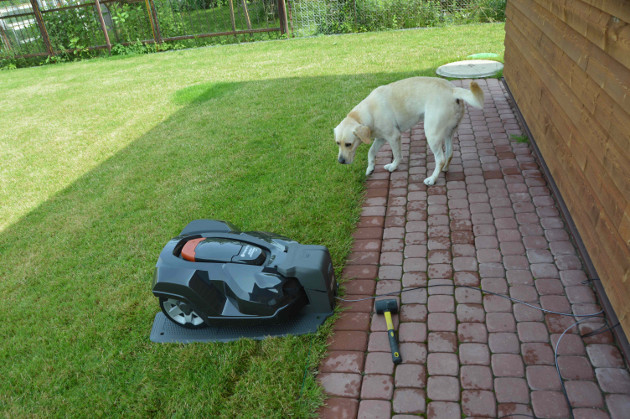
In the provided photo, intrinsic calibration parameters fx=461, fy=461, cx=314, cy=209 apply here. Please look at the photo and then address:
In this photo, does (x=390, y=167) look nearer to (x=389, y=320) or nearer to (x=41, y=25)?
(x=389, y=320)

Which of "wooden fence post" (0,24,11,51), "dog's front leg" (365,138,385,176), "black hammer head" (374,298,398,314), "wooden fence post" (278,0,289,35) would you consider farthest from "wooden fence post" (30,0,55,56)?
"black hammer head" (374,298,398,314)

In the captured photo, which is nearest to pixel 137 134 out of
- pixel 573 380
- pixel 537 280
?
pixel 537 280

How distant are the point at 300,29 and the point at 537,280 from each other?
41.7ft

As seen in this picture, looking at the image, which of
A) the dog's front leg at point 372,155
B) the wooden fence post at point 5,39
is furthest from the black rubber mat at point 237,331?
the wooden fence post at point 5,39

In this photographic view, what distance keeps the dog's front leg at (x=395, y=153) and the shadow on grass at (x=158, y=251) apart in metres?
0.36

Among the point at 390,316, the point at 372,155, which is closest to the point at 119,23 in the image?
the point at 372,155

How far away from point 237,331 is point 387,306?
1.10 metres

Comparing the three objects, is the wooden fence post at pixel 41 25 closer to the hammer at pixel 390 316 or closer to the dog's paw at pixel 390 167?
the dog's paw at pixel 390 167

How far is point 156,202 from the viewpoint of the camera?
5.37 metres

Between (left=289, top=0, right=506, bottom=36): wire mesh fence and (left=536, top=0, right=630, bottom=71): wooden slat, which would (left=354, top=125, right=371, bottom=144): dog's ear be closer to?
(left=536, top=0, right=630, bottom=71): wooden slat

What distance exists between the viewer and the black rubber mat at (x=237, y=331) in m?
3.28

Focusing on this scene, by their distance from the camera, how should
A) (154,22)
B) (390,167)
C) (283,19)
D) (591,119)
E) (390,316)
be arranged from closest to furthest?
1. (390,316)
2. (591,119)
3. (390,167)
4. (283,19)
5. (154,22)

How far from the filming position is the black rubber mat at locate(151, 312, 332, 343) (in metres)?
3.28

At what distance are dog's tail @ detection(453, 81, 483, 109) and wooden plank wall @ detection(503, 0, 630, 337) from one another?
73 cm
